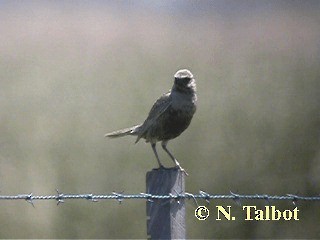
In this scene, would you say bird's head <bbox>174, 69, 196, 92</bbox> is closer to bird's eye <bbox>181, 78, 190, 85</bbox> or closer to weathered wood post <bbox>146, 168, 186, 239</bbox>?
bird's eye <bbox>181, 78, 190, 85</bbox>

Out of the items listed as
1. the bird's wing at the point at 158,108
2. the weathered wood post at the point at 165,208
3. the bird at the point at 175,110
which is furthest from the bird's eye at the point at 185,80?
the weathered wood post at the point at 165,208

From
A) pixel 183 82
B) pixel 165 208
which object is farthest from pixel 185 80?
pixel 165 208

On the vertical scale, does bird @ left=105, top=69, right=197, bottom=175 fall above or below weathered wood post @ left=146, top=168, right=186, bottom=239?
above

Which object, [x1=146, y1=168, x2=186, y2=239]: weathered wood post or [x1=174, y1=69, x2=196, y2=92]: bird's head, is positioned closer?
[x1=146, y1=168, x2=186, y2=239]: weathered wood post

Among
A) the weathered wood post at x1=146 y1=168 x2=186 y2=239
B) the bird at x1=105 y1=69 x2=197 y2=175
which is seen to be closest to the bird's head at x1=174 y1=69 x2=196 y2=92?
the bird at x1=105 y1=69 x2=197 y2=175

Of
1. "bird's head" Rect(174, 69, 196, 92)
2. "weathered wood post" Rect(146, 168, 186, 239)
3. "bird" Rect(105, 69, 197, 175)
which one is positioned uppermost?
"bird's head" Rect(174, 69, 196, 92)

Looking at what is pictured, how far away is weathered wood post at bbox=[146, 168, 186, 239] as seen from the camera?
320cm

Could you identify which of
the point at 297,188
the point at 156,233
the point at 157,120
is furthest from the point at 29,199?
the point at 297,188

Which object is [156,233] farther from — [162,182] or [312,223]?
[312,223]

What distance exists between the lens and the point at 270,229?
821 cm

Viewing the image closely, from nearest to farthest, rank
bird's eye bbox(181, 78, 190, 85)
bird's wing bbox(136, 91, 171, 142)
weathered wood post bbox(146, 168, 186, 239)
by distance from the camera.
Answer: weathered wood post bbox(146, 168, 186, 239)
bird's eye bbox(181, 78, 190, 85)
bird's wing bbox(136, 91, 171, 142)

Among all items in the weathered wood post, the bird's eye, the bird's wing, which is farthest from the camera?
the bird's wing

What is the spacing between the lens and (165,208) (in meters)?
3.21

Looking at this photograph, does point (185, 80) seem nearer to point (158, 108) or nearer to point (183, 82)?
point (183, 82)
